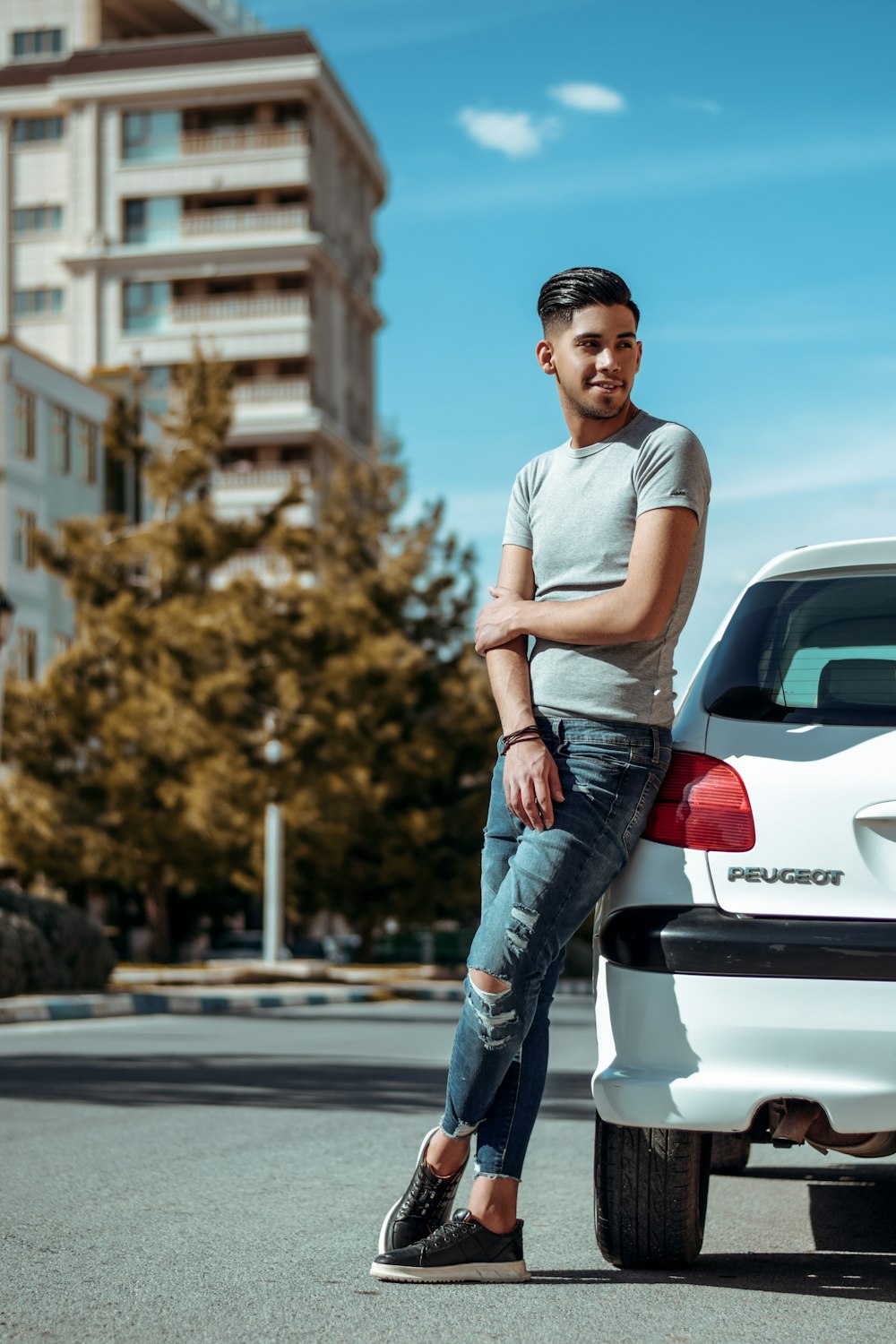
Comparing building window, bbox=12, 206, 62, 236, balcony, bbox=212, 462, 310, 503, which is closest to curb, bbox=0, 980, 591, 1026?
balcony, bbox=212, 462, 310, 503

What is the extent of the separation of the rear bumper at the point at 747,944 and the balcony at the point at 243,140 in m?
70.3

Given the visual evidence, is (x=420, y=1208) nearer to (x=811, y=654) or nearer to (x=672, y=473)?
(x=811, y=654)

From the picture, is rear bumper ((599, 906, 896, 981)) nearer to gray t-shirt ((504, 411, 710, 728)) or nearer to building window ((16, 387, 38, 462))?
gray t-shirt ((504, 411, 710, 728))

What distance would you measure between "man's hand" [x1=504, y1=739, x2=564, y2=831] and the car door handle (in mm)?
638

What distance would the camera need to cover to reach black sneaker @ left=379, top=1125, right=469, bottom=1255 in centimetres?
446

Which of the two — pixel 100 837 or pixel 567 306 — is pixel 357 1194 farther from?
pixel 100 837

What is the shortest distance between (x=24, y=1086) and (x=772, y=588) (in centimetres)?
695

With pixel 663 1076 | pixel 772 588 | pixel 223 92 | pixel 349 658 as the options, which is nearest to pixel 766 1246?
pixel 663 1076

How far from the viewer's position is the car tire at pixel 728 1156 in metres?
6.70

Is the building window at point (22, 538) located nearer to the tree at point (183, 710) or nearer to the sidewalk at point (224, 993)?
the tree at point (183, 710)

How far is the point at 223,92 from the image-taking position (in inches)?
2859

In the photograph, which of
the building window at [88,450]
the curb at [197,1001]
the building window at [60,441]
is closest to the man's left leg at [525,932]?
the curb at [197,1001]

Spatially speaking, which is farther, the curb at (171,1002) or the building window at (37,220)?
the building window at (37,220)

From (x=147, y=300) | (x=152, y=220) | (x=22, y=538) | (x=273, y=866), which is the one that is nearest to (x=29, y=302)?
(x=147, y=300)
